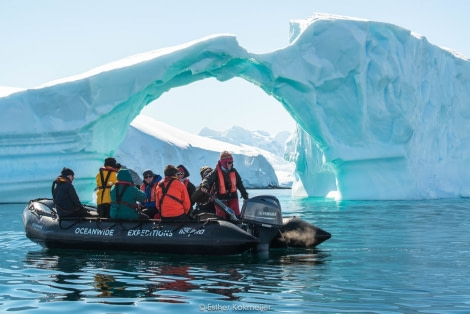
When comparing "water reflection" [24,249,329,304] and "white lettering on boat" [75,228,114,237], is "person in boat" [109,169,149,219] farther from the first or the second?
"water reflection" [24,249,329,304]

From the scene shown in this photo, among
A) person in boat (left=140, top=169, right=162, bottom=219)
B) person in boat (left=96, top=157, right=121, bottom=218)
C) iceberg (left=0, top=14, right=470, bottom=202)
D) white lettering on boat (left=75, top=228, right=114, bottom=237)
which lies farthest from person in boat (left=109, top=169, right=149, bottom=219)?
iceberg (left=0, top=14, right=470, bottom=202)

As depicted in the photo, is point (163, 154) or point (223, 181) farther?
point (163, 154)

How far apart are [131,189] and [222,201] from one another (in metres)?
1.25

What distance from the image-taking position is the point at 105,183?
8.98 meters

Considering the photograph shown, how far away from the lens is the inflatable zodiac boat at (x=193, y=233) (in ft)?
26.3

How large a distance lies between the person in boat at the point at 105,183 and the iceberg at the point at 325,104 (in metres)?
12.8

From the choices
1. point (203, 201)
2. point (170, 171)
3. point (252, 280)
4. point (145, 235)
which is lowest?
point (252, 280)

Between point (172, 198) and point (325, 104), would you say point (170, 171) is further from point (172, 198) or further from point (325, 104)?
point (325, 104)

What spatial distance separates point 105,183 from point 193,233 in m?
1.64

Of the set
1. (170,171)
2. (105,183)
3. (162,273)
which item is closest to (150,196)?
(105,183)

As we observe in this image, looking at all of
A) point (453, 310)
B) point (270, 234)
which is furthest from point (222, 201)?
point (453, 310)

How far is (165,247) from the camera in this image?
822cm

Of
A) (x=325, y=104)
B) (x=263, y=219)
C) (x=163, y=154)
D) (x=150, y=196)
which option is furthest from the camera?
(x=163, y=154)

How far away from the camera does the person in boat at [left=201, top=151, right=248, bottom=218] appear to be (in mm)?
8758
